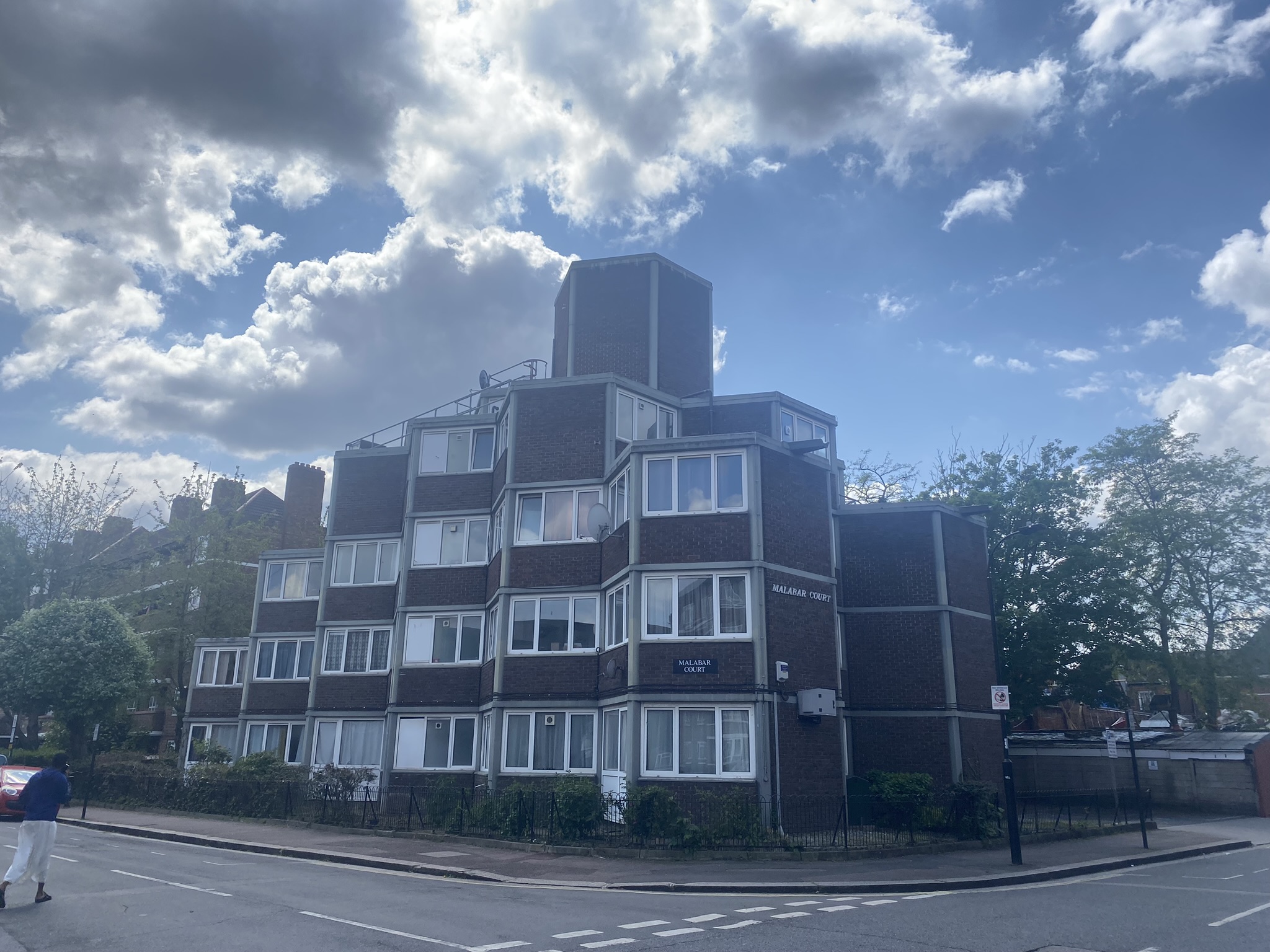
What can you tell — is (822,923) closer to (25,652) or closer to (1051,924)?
(1051,924)

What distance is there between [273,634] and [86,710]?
9988mm

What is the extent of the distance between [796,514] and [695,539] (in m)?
2.89

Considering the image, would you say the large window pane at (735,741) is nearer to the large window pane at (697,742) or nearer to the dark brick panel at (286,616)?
the large window pane at (697,742)

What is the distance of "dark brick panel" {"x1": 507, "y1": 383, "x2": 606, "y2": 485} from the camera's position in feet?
87.8

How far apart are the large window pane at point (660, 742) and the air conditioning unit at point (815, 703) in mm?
3001

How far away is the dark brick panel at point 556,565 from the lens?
85.1 feet

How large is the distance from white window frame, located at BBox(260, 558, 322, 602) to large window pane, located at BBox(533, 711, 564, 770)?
13545mm

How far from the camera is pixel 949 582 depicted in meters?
27.6

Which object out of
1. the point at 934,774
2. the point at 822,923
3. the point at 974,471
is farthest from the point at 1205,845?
the point at 974,471

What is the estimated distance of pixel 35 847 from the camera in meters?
12.2

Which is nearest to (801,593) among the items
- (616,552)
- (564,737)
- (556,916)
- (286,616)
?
(616,552)

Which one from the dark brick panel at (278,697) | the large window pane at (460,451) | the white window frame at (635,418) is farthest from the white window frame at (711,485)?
the dark brick panel at (278,697)

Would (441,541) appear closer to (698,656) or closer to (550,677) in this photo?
(550,677)

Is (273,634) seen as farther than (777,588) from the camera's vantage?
Yes
